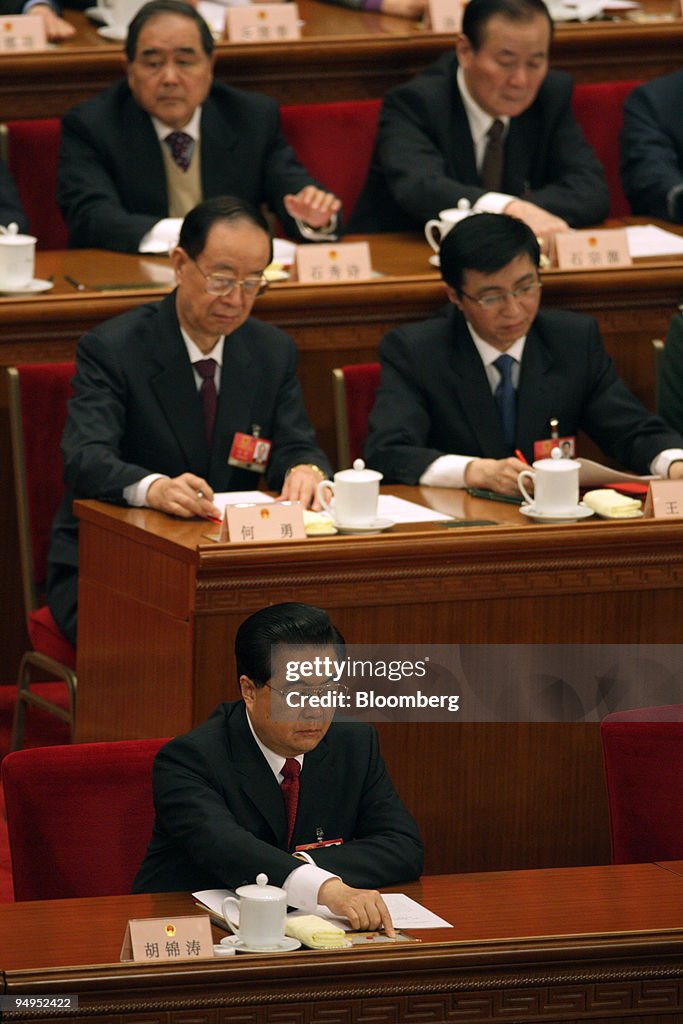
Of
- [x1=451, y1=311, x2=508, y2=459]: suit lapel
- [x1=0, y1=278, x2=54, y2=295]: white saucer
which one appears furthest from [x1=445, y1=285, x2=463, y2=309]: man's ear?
[x1=0, y1=278, x2=54, y2=295]: white saucer

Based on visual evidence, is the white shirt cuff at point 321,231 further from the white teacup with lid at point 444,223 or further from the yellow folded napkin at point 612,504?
the yellow folded napkin at point 612,504

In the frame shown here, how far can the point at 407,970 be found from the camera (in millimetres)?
2121

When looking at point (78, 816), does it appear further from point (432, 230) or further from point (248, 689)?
point (432, 230)

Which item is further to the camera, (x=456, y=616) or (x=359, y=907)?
(x=456, y=616)

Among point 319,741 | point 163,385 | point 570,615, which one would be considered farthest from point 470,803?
point 163,385

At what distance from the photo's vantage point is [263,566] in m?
3.14

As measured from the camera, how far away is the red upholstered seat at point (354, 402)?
13.2 ft

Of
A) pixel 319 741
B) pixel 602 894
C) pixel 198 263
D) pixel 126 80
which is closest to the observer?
pixel 602 894

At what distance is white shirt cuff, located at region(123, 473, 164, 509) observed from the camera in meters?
3.44

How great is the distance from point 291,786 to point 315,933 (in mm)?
436

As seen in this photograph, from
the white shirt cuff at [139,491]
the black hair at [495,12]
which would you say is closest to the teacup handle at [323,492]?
the white shirt cuff at [139,491]

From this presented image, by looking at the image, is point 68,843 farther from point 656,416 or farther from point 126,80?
point 126,80

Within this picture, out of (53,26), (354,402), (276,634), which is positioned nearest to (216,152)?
(53,26)

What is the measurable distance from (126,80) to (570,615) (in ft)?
6.74
